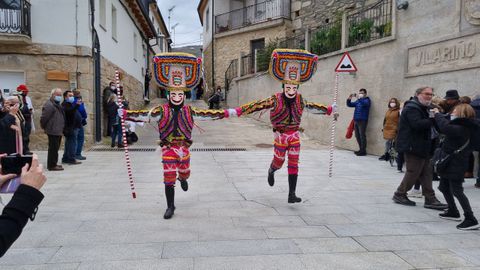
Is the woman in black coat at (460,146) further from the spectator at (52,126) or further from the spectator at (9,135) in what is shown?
the spectator at (52,126)

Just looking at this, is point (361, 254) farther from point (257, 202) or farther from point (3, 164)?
point (3, 164)

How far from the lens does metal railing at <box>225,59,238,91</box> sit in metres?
23.7

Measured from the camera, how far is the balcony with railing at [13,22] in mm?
11305

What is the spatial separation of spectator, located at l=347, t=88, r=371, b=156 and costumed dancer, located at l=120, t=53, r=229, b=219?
21.8 ft

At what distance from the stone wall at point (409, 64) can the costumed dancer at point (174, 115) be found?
235 inches

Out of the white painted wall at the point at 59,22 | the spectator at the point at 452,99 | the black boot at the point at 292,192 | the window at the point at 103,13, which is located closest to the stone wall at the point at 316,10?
the window at the point at 103,13

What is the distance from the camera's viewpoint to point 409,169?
19.6ft

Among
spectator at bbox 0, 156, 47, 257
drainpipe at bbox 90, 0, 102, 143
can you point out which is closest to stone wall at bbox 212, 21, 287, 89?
drainpipe at bbox 90, 0, 102, 143

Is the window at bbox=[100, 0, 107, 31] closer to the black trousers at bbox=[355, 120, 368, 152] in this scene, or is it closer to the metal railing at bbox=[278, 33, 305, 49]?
the metal railing at bbox=[278, 33, 305, 49]

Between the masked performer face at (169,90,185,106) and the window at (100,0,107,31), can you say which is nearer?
the masked performer face at (169,90,185,106)

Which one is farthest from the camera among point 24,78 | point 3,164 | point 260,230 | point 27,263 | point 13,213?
point 24,78

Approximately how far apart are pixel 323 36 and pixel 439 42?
18.4 ft

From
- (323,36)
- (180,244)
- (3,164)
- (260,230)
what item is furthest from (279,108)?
(323,36)

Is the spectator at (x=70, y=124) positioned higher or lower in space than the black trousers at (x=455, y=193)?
higher
